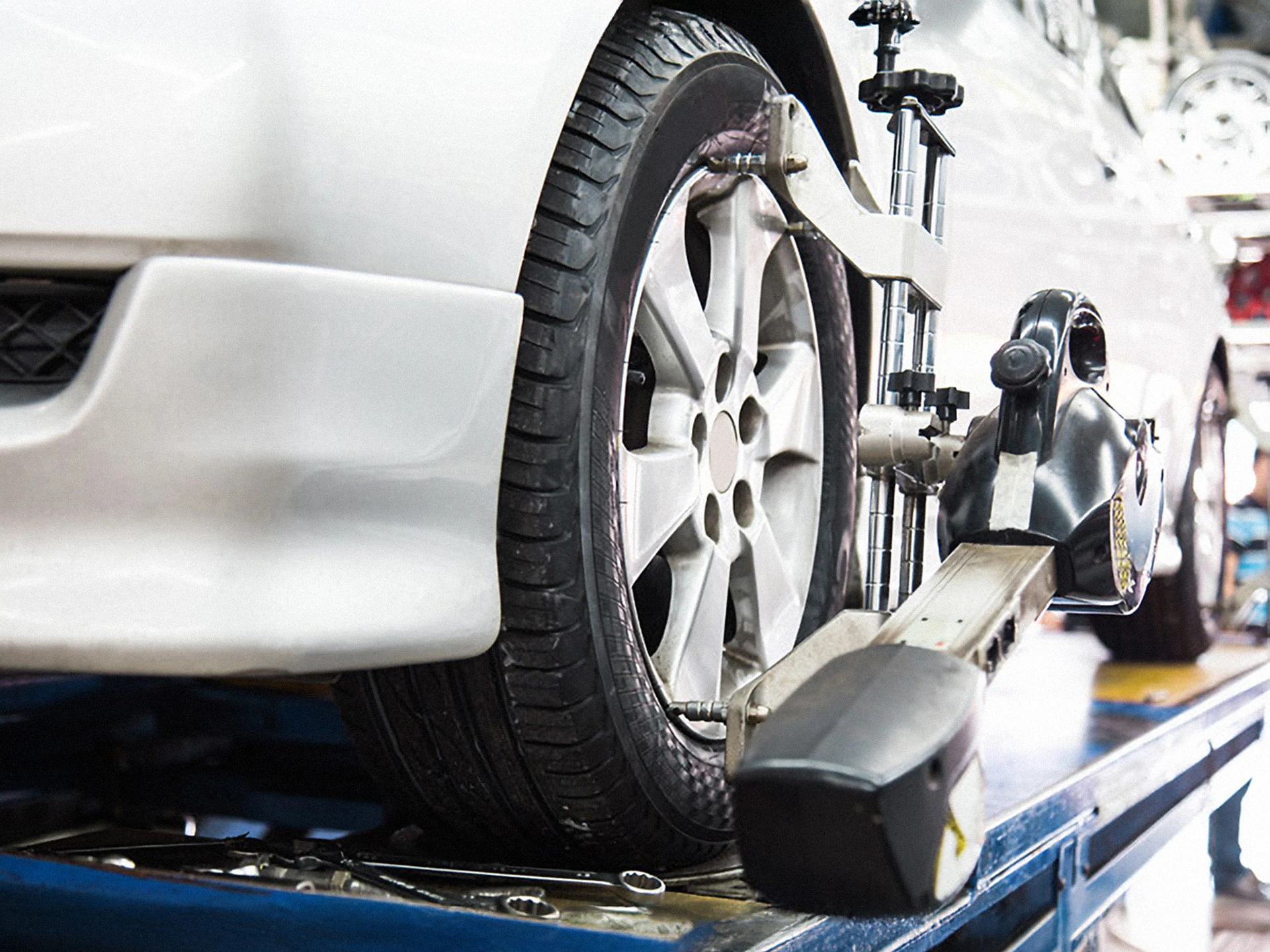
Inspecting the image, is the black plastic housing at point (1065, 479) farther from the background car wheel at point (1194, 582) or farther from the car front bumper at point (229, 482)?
the background car wheel at point (1194, 582)

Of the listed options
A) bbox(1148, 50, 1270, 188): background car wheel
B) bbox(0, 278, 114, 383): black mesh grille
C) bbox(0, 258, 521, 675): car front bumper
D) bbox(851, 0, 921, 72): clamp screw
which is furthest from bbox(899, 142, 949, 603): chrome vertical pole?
bbox(1148, 50, 1270, 188): background car wheel

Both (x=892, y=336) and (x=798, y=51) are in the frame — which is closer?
(x=892, y=336)

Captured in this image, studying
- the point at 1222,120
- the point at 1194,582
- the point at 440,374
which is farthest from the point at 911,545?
the point at 1222,120

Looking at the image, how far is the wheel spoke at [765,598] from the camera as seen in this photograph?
1459mm

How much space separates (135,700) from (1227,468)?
267 cm

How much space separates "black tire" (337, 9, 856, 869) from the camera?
3.55ft

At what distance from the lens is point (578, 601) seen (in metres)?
1.10

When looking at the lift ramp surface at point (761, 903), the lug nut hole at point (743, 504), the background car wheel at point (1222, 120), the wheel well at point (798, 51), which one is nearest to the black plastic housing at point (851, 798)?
the lift ramp surface at point (761, 903)

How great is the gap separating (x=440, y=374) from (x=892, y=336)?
49 cm

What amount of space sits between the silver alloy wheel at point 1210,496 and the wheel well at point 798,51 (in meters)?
1.74

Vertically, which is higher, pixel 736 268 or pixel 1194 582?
pixel 736 268

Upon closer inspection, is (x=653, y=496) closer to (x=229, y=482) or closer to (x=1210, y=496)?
(x=229, y=482)

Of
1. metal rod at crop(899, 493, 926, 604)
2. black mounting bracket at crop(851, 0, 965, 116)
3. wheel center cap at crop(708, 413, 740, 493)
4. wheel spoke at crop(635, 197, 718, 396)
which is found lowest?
metal rod at crop(899, 493, 926, 604)

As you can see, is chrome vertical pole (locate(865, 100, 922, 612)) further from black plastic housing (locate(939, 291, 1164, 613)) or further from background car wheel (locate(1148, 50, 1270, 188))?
background car wheel (locate(1148, 50, 1270, 188))
